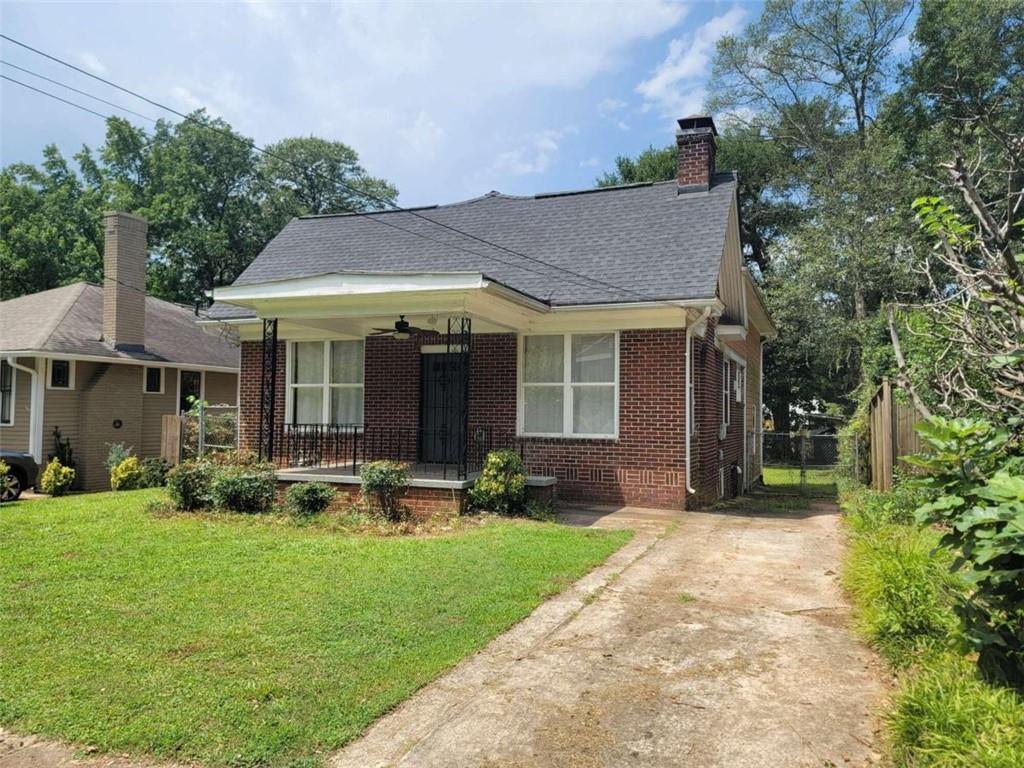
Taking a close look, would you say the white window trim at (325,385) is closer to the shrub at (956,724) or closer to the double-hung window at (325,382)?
the double-hung window at (325,382)

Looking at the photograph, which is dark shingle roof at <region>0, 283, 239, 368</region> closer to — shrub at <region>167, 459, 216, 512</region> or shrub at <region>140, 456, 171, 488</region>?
shrub at <region>140, 456, 171, 488</region>

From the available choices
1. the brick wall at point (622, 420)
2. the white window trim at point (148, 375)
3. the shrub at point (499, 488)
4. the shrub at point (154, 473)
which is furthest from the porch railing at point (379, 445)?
the white window trim at point (148, 375)

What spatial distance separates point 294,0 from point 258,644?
8416 mm

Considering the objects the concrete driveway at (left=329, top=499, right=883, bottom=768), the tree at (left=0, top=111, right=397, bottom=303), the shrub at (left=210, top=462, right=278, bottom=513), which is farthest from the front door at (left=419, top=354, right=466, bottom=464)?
the tree at (left=0, top=111, right=397, bottom=303)

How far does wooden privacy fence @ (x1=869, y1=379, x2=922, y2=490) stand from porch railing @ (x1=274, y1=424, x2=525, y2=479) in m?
5.34

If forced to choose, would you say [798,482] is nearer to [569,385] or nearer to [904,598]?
[569,385]

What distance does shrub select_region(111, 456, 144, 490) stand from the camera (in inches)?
610

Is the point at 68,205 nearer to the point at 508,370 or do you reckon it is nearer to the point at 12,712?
the point at 508,370

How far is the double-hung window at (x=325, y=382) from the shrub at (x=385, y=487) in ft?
11.7

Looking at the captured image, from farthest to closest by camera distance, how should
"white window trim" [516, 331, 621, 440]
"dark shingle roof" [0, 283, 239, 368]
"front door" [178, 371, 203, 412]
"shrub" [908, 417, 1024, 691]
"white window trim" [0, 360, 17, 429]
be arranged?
1. "front door" [178, 371, 203, 412]
2. "white window trim" [0, 360, 17, 429]
3. "dark shingle roof" [0, 283, 239, 368]
4. "white window trim" [516, 331, 621, 440]
5. "shrub" [908, 417, 1024, 691]

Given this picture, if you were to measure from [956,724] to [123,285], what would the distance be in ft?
65.0

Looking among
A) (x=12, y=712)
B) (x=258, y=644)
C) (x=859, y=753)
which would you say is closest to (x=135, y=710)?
(x=12, y=712)

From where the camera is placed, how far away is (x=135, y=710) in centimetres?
359

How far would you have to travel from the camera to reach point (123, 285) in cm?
1820
